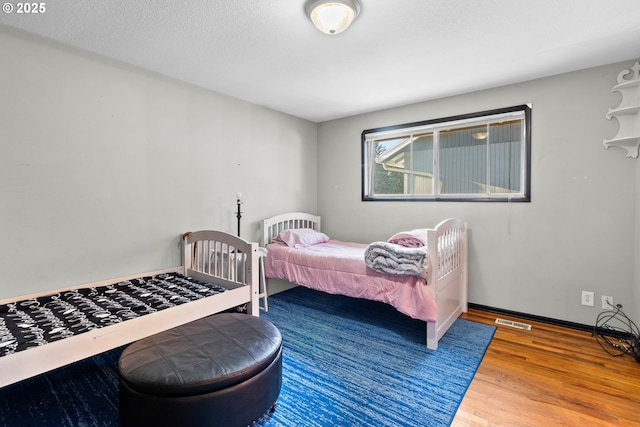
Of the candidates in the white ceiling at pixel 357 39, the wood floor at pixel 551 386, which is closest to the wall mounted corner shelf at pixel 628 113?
Result: the white ceiling at pixel 357 39

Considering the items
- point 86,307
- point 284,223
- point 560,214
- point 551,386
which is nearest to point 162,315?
point 86,307

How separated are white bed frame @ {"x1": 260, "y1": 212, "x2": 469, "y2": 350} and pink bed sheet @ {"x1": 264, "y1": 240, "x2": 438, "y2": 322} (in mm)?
125

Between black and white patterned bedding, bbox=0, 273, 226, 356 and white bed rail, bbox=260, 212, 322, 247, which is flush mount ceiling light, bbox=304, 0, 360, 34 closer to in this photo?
black and white patterned bedding, bbox=0, 273, 226, 356

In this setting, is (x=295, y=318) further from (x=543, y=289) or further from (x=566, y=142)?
(x=566, y=142)

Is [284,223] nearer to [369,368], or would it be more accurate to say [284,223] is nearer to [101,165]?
[101,165]

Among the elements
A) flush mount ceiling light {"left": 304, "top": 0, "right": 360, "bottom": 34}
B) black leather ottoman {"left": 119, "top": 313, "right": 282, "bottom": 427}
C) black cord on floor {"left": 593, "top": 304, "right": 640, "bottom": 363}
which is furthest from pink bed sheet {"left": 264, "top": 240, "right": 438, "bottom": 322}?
flush mount ceiling light {"left": 304, "top": 0, "right": 360, "bottom": 34}

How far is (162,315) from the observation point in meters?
1.84

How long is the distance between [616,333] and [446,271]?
146 cm

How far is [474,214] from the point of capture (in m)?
3.17

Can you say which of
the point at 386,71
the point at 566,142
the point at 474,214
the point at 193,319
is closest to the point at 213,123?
the point at 386,71

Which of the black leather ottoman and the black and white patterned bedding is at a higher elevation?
the black and white patterned bedding

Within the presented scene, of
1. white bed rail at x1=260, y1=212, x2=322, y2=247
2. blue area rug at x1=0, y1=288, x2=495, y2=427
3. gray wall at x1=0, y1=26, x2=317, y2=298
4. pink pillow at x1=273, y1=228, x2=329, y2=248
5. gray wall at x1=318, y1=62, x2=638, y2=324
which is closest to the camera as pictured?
blue area rug at x1=0, y1=288, x2=495, y2=427

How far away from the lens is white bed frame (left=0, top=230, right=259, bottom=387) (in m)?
1.36

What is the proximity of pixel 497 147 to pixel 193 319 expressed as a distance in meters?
3.20
